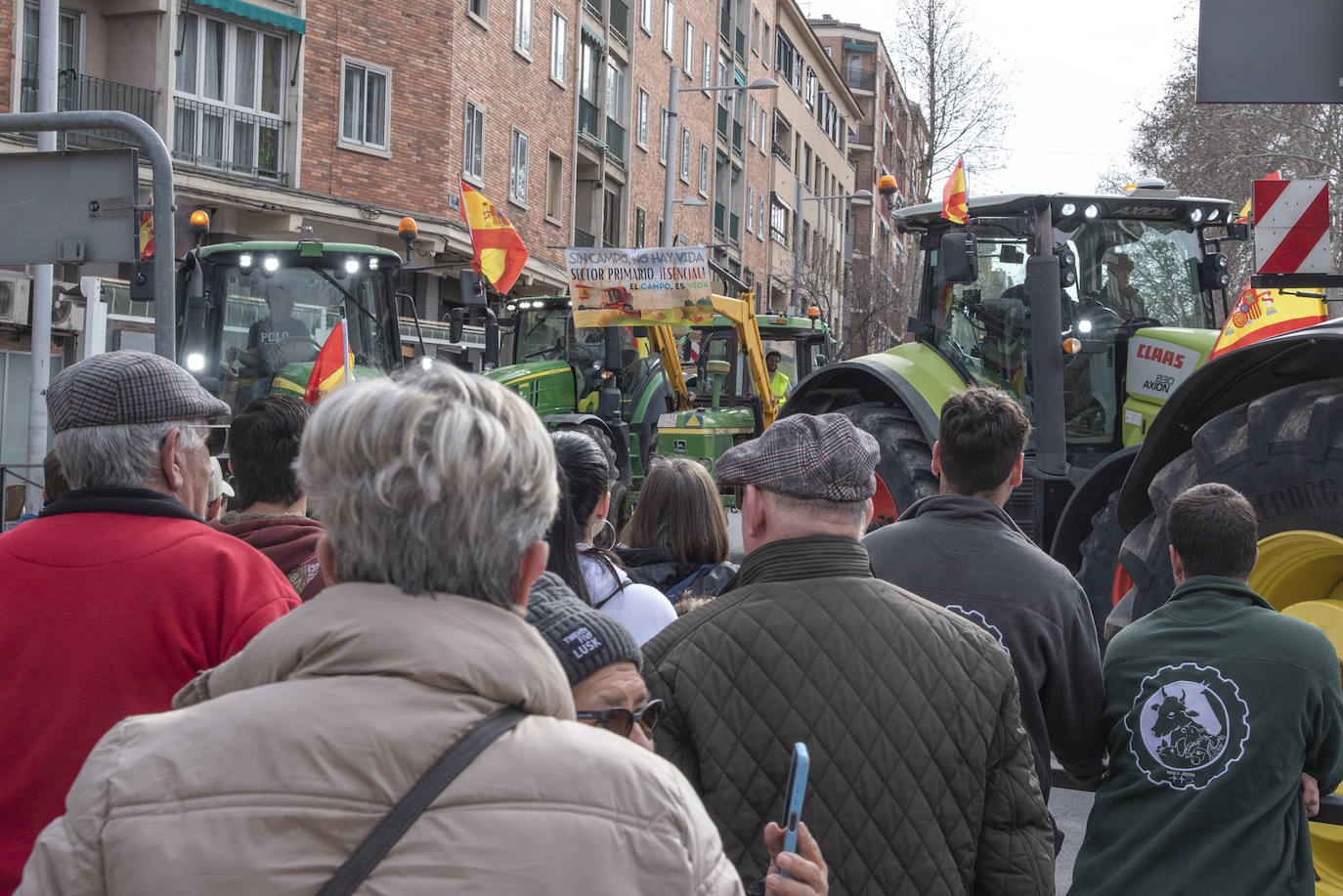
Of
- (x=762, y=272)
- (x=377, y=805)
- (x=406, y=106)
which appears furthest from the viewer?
(x=762, y=272)

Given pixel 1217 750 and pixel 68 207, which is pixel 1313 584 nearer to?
pixel 1217 750

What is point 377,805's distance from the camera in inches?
55.3

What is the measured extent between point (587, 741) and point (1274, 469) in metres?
3.74

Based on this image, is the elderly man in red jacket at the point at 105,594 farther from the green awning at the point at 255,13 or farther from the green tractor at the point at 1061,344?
the green awning at the point at 255,13

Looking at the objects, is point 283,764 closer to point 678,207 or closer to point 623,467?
point 623,467

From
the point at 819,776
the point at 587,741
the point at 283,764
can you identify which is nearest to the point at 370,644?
the point at 283,764

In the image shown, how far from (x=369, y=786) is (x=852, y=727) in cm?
133

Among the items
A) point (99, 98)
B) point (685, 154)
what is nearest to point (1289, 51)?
point (99, 98)

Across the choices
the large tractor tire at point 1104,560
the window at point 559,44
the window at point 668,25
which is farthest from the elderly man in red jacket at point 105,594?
the window at point 668,25

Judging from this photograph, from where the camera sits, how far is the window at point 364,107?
960 inches

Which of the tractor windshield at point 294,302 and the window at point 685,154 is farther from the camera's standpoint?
the window at point 685,154

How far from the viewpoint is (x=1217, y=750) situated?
10.5ft

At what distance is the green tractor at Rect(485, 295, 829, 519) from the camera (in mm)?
15766

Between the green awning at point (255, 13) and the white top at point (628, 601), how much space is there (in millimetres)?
20969
